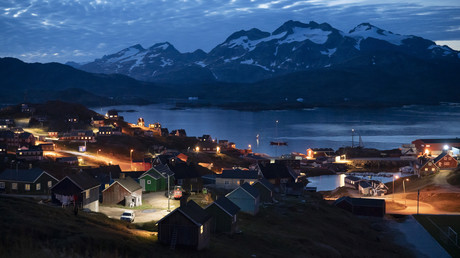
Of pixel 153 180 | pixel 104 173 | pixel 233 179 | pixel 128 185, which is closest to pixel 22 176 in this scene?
pixel 128 185

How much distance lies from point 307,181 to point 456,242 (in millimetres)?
35443

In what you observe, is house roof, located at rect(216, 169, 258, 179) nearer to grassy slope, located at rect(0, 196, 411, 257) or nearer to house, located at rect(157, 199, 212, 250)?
grassy slope, located at rect(0, 196, 411, 257)

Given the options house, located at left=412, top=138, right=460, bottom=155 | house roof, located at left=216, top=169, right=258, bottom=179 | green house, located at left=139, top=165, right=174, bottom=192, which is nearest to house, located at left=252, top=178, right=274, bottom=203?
house roof, located at left=216, top=169, right=258, bottom=179

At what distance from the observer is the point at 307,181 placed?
223ft

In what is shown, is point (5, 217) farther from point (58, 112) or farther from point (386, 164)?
point (58, 112)

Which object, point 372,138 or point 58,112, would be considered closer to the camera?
point 58,112

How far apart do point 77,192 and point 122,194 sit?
12.5 feet

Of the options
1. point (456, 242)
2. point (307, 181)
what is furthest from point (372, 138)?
point (456, 242)

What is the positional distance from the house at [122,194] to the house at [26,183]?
238 inches

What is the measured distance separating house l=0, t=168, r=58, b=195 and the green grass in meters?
28.3

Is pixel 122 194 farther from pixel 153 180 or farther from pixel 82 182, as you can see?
pixel 153 180

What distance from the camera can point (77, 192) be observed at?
32094mm

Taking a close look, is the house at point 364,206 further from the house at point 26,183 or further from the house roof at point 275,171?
the house at point 26,183

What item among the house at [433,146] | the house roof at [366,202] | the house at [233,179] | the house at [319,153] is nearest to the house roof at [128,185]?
the house at [233,179]
